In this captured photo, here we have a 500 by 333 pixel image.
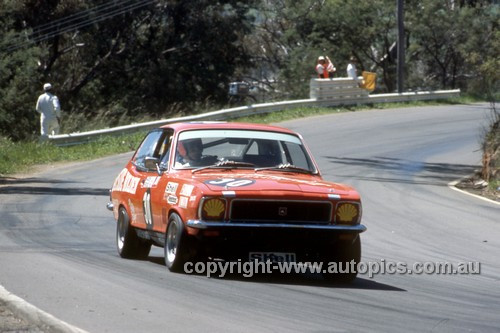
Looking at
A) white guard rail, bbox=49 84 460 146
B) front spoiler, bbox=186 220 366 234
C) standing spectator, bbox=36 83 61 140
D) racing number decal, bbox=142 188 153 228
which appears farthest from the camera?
white guard rail, bbox=49 84 460 146

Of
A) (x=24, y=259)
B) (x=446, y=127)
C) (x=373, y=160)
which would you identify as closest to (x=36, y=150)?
(x=373, y=160)

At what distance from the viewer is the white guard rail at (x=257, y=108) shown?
27.8m

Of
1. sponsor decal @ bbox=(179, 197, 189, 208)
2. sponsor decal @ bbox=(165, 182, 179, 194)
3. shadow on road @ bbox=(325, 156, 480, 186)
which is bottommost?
shadow on road @ bbox=(325, 156, 480, 186)

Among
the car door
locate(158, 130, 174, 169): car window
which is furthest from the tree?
locate(158, 130, 174, 169): car window

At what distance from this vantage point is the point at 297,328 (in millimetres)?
7305

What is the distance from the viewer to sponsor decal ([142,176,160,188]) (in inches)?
424

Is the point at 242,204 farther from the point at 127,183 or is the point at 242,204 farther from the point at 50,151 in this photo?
the point at 50,151

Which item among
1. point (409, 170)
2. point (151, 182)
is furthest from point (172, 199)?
point (409, 170)

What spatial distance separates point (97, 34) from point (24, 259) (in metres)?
38.3

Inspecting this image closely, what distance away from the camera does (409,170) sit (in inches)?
917

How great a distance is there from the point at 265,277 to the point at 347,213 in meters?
1.03

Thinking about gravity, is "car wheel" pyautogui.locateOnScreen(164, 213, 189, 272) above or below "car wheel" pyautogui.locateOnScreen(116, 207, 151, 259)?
above

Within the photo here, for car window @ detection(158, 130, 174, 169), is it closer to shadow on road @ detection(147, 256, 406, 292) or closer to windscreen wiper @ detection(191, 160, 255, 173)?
windscreen wiper @ detection(191, 160, 255, 173)

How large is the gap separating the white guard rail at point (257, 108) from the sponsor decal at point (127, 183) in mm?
15129
